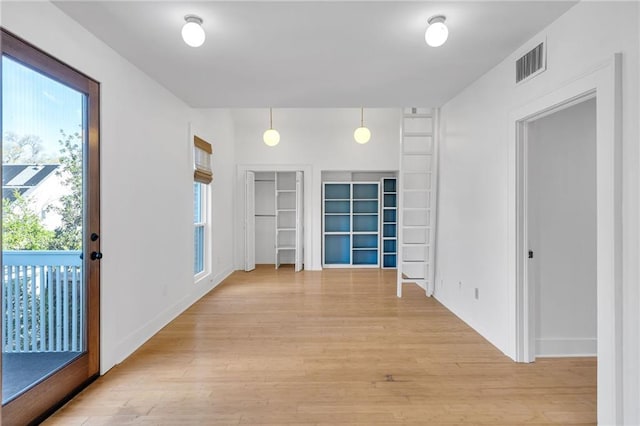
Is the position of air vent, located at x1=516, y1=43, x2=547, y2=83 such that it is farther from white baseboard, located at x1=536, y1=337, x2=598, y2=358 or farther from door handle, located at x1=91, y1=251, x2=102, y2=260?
door handle, located at x1=91, y1=251, x2=102, y2=260

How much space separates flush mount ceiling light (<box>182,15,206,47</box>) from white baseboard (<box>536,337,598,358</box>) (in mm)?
3633

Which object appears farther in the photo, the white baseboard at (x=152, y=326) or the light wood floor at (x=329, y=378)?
the white baseboard at (x=152, y=326)

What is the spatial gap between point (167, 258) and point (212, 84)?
198 cm

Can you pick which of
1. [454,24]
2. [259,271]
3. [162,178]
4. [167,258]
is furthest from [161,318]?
[454,24]

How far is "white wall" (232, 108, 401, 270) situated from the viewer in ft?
23.1

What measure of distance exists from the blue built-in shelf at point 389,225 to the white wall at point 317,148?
480 millimetres

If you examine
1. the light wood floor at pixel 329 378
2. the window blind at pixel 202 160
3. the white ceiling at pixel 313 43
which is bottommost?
the light wood floor at pixel 329 378

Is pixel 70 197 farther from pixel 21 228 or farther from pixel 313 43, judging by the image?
pixel 313 43

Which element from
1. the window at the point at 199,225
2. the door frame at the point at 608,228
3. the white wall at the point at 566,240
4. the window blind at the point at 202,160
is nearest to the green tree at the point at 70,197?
the window blind at the point at 202,160

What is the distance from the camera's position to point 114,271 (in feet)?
9.38

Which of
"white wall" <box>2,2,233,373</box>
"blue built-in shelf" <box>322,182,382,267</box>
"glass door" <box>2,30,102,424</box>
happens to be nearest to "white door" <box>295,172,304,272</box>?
"blue built-in shelf" <box>322,182,382,267</box>

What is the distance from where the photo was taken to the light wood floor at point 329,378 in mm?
2188

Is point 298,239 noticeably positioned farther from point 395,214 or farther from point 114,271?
point 114,271

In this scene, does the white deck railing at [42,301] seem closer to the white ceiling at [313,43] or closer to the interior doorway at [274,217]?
the white ceiling at [313,43]
